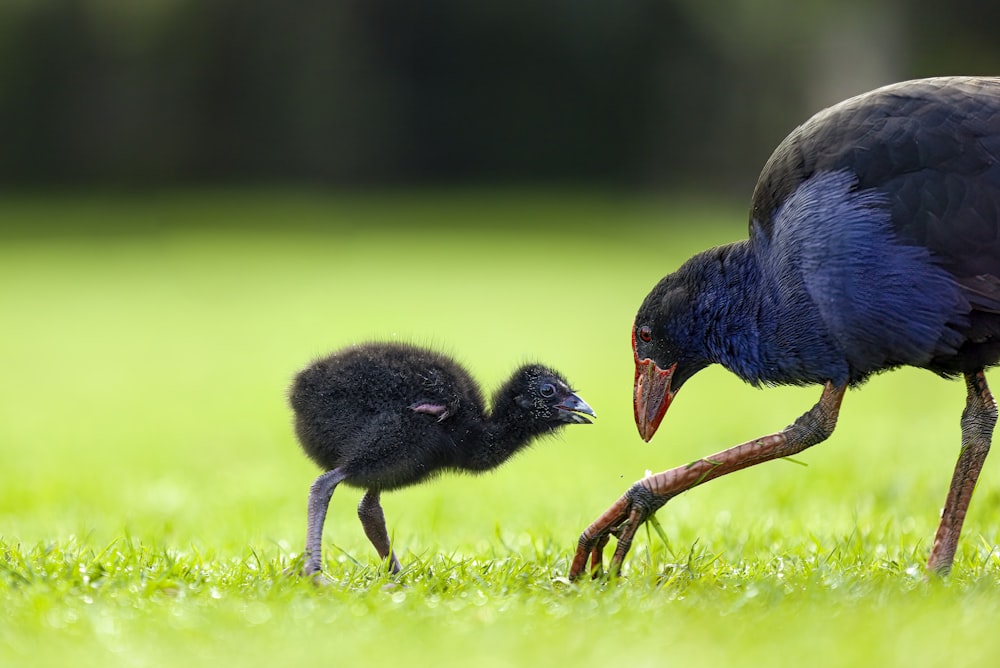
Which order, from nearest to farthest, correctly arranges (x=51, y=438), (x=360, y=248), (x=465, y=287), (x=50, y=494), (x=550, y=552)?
(x=550, y=552) < (x=50, y=494) < (x=51, y=438) < (x=465, y=287) < (x=360, y=248)

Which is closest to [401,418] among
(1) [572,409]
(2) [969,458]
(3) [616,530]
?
(1) [572,409]

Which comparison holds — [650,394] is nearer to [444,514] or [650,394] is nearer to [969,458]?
[969,458]

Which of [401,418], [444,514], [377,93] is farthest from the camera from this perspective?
[377,93]

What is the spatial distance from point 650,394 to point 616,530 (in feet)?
1.96

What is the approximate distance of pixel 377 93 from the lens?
103ft

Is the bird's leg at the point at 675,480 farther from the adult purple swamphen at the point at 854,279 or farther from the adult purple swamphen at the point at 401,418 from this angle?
the adult purple swamphen at the point at 401,418

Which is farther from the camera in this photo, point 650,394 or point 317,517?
point 650,394

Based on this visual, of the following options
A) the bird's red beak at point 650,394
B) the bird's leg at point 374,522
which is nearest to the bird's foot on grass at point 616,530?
the bird's red beak at point 650,394

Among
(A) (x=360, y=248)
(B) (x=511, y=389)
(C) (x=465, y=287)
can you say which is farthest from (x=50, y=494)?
(A) (x=360, y=248)

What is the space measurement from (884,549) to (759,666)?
197 cm

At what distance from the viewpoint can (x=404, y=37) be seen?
31641 mm

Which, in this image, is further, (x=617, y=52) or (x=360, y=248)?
(x=617, y=52)

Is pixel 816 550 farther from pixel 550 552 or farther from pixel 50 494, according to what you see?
pixel 50 494

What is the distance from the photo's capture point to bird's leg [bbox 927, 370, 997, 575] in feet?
15.5
